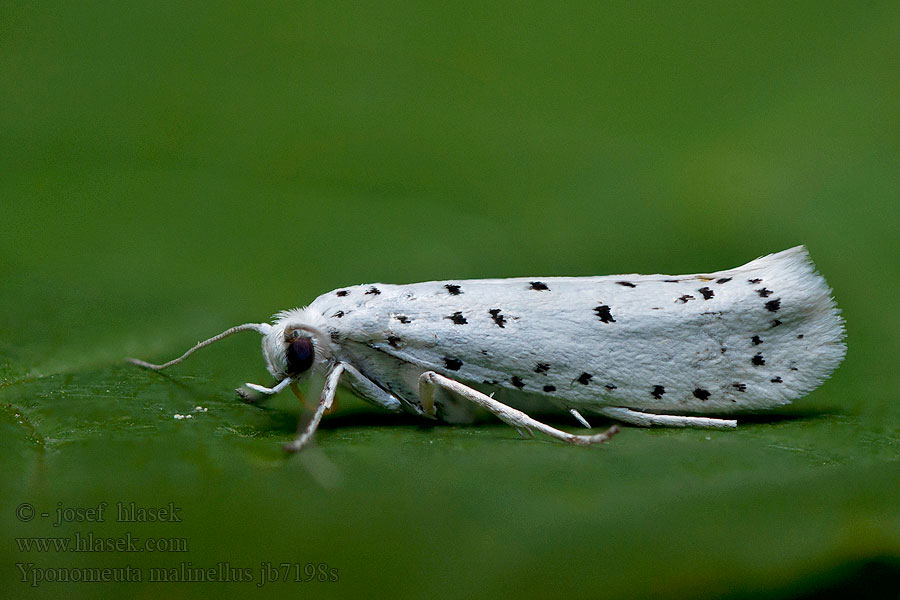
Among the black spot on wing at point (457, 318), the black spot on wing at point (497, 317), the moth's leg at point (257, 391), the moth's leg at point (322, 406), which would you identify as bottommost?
the moth's leg at point (257, 391)

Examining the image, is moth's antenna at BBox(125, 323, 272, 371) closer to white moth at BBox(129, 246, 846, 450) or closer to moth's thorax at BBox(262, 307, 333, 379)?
moth's thorax at BBox(262, 307, 333, 379)

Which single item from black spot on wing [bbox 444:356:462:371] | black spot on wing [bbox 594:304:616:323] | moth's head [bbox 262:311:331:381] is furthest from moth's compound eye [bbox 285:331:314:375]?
black spot on wing [bbox 594:304:616:323]

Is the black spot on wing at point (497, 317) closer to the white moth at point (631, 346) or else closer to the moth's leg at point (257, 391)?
the white moth at point (631, 346)

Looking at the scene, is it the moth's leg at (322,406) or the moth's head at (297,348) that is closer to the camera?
the moth's leg at (322,406)

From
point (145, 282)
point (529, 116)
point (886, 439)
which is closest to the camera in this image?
point (886, 439)

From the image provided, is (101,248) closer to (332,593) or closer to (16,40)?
(16,40)

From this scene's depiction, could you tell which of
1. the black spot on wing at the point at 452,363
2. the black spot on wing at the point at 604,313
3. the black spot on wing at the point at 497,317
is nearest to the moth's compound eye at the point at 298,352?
the black spot on wing at the point at 452,363

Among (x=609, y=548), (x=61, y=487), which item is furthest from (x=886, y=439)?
(x=61, y=487)
